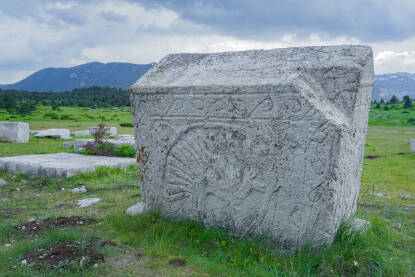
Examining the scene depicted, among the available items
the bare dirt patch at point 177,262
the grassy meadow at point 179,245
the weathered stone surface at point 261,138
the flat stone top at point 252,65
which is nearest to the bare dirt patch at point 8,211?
the grassy meadow at point 179,245

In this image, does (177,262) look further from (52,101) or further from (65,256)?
(52,101)

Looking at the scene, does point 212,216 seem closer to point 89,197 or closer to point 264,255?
point 264,255

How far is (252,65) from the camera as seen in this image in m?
3.88

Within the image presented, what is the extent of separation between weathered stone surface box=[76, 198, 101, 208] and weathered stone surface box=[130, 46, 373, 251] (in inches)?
57.4

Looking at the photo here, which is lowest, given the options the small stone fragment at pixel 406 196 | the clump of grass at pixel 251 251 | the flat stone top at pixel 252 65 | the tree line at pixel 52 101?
the small stone fragment at pixel 406 196

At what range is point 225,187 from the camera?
149 inches

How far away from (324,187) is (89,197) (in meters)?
3.93

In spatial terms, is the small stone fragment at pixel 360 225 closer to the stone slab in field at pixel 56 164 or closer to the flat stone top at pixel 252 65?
the flat stone top at pixel 252 65

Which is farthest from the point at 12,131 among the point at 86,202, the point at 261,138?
the point at 261,138

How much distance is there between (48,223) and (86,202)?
107cm

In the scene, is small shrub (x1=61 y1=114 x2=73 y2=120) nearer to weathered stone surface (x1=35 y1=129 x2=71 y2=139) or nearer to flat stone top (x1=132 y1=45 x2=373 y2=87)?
weathered stone surface (x1=35 y1=129 x2=71 y2=139)

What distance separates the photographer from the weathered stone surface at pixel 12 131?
44.3 feet

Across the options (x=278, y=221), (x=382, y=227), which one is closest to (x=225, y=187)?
(x=278, y=221)

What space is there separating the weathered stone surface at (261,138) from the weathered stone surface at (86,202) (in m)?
1.46
